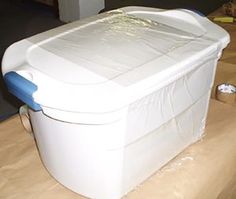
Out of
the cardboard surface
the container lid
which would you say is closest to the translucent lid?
the container lid

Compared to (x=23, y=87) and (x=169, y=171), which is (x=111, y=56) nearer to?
(x=23, y=87)

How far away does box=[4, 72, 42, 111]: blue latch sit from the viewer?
54 cm

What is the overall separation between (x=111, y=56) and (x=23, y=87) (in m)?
0.16

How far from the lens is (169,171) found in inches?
29.5

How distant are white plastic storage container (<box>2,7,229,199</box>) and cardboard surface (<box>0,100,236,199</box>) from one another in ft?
0.10

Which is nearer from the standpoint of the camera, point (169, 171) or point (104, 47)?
point (104, 47)

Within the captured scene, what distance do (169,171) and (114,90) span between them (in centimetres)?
29

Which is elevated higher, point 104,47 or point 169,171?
point 104,47

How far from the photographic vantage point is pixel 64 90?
0.54 m

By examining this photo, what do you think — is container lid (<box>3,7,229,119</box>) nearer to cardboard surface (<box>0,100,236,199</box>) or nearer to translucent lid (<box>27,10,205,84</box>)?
Result: translucent lid (<box>27,10,205,84</box>)

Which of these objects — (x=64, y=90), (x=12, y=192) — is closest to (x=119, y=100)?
(x=64, y=90)

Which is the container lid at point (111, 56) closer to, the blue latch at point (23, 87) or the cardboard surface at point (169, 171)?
the blue latch at point (23, 87)

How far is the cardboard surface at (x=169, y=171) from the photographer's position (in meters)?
0.71

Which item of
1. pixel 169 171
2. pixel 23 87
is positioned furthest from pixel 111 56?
pixel 169 171
